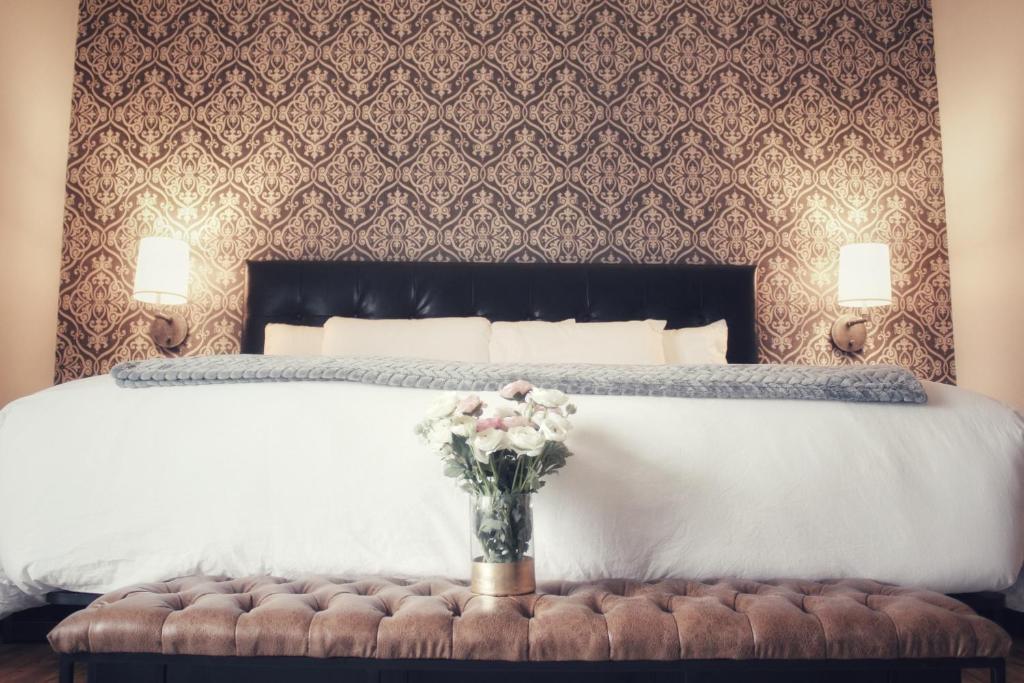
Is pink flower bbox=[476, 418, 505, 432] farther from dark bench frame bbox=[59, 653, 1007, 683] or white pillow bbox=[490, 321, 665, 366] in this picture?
white pillow bbox=[490, 321, 665, 366]

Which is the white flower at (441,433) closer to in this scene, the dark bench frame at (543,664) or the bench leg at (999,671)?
the dark bench frame at (543,664)

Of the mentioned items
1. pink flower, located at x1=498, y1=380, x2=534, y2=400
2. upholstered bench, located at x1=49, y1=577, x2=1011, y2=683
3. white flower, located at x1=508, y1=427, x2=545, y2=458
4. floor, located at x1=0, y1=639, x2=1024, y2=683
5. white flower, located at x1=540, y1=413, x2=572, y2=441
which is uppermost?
pink flower, located at x1=498, y1=380, x2=534, y2=400

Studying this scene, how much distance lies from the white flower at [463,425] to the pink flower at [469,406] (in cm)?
2

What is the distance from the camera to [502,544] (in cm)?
133

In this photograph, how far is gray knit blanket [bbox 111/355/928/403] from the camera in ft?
5.26

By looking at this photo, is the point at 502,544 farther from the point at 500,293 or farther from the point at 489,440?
the point at 500,293

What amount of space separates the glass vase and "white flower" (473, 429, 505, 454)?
95 millimetres

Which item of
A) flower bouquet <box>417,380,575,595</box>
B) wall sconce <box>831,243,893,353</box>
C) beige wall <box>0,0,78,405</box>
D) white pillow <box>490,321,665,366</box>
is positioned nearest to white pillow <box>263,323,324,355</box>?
white pillow <box>490,321,665,366</box>

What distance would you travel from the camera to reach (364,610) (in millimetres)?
1172

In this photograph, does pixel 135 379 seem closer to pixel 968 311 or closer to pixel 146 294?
pixel 146 294

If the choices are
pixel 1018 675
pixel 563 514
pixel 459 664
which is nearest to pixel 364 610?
pixel 459 664

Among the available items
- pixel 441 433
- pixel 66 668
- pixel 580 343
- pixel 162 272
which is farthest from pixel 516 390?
pixel 162 272

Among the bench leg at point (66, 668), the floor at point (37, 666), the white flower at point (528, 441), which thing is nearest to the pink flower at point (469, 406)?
the white flower at point (528, 441)

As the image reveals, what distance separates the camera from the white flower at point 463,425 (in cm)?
134
